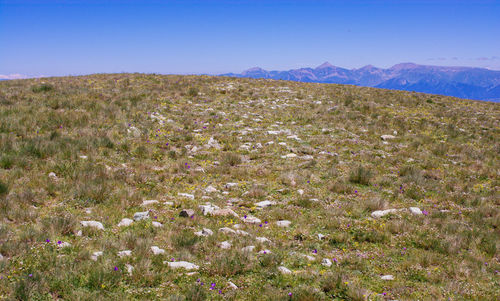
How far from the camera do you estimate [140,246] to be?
16.6 feet

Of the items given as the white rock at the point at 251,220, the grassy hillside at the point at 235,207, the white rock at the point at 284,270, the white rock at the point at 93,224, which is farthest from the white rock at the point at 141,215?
the white rock at the point at 284,270

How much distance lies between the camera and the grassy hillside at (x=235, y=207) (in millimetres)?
4492

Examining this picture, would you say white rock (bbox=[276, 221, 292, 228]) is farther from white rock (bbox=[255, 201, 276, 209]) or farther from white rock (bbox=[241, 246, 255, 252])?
white rock (bbox=[241, 246, 255, 252])

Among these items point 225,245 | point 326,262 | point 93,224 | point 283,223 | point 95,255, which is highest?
point 93,224

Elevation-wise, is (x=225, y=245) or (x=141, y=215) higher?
(x=141, y=215)

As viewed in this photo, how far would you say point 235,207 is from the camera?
7348 millimetres

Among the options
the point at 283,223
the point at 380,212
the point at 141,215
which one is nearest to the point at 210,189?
the point at 141,215

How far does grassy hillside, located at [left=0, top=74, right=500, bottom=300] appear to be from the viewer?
449 cm

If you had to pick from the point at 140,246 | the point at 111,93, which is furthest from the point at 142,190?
the point at 111,93

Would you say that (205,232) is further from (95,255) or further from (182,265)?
(95,255)

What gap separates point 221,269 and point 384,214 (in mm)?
4354

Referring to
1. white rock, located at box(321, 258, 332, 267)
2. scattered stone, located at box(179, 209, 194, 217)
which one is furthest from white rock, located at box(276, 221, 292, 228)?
scattered stone, located at box(179, 209, 194, 217)

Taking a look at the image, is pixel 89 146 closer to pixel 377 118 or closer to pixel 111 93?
pixel 111 93

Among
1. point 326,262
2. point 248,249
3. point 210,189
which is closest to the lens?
point 326,262
